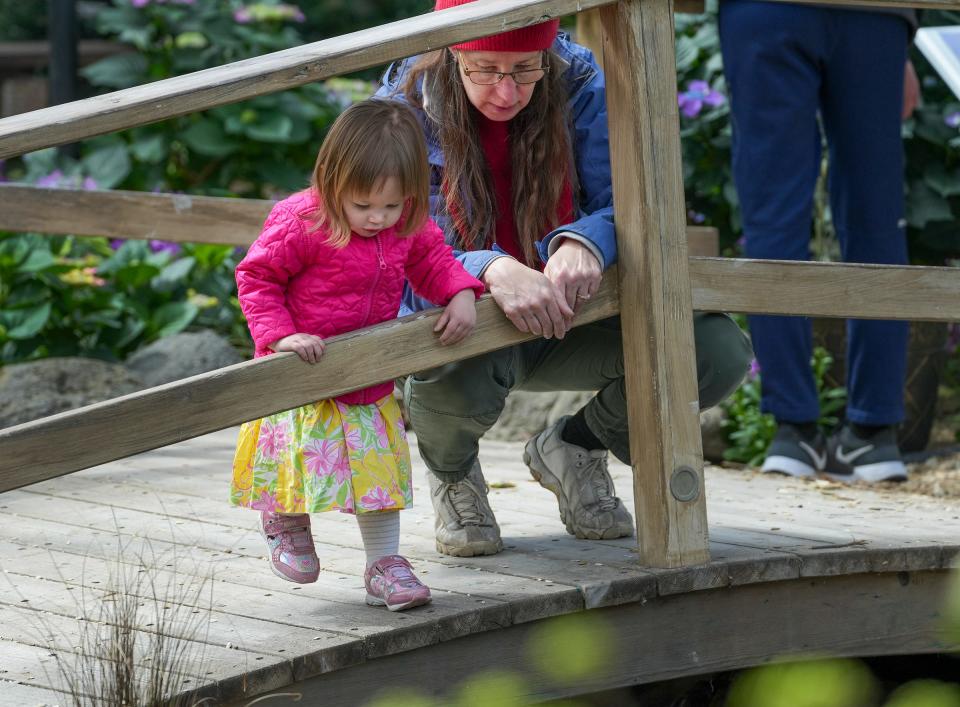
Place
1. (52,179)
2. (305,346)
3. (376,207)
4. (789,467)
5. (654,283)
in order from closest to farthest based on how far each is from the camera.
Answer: (305,346), (376,207), (654,283), (789,467), (52,179)

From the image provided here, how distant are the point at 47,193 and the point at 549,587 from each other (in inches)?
89.2

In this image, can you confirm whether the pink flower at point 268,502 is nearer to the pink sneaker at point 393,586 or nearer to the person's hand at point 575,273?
the pink sneaker at point 393,586

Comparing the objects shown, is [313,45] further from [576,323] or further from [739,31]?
[739,31]

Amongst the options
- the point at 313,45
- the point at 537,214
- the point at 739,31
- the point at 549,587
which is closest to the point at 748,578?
the point at 549,587

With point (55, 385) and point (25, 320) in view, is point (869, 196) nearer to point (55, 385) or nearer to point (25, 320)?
point (55, 385)

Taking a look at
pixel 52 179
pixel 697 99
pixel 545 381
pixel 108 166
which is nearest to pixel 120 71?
pixel 108 166

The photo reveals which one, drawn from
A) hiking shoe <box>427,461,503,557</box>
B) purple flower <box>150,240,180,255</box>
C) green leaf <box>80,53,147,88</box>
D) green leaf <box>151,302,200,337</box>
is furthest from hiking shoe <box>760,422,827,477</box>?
green leaf <box>80,53,147,88</box>

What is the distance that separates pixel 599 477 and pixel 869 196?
4.68ft

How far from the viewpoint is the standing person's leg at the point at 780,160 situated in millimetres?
3861

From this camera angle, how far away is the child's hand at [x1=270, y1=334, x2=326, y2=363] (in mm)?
2305

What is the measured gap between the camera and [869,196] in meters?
4.02

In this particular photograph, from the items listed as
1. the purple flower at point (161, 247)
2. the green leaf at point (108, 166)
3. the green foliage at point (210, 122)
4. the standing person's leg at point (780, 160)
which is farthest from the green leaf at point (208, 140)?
the standing person's leg at point (780, 160)

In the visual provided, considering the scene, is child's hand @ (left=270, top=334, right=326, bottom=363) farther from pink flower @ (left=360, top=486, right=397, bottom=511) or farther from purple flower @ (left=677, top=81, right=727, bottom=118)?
purple flower @ (left=677, top=81, right=727, bottom=118)

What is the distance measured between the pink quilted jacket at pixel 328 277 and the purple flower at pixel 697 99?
110 inches
